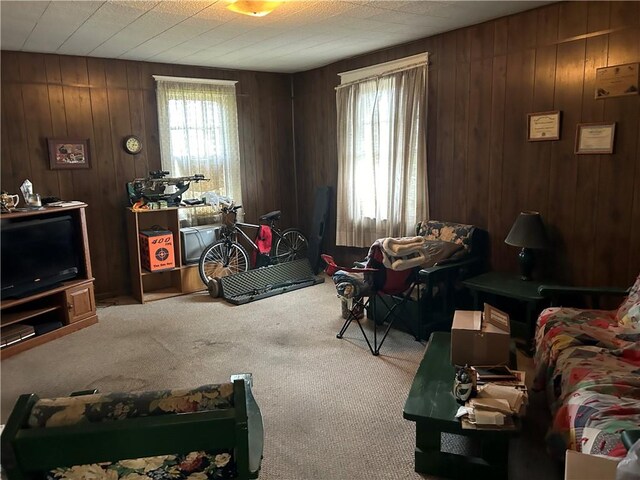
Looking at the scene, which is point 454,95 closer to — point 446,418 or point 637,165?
point 637,165

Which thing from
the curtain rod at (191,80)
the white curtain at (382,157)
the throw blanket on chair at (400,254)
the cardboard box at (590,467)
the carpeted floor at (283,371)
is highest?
the curtain rod at (191,80)

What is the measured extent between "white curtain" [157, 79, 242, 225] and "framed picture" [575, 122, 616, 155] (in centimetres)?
374

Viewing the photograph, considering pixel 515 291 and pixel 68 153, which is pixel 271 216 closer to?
pixel 68 153

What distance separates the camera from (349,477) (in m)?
2.18

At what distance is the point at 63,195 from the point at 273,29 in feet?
8.75

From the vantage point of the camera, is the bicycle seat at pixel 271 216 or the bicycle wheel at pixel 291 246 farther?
the bicycle wheel at pixel 291 246

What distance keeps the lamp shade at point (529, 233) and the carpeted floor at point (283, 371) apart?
1.06m

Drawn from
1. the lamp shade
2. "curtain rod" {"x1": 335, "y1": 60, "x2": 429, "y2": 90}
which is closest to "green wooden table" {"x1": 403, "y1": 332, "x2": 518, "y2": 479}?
the lamp shade

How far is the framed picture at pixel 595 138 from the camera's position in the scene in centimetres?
323

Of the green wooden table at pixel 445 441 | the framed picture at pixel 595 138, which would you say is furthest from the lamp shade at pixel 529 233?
the green wooden table at pixel 445 441

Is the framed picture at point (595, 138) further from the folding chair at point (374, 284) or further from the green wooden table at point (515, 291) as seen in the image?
the folding chair at point (374, 284)

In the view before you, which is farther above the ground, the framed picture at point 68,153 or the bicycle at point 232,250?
the framed picture at point 68,153

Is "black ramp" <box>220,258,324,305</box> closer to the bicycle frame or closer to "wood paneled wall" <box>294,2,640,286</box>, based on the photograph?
the bicycle frame

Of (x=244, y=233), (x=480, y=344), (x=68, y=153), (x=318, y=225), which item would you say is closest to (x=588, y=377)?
(x=480, y=344)
